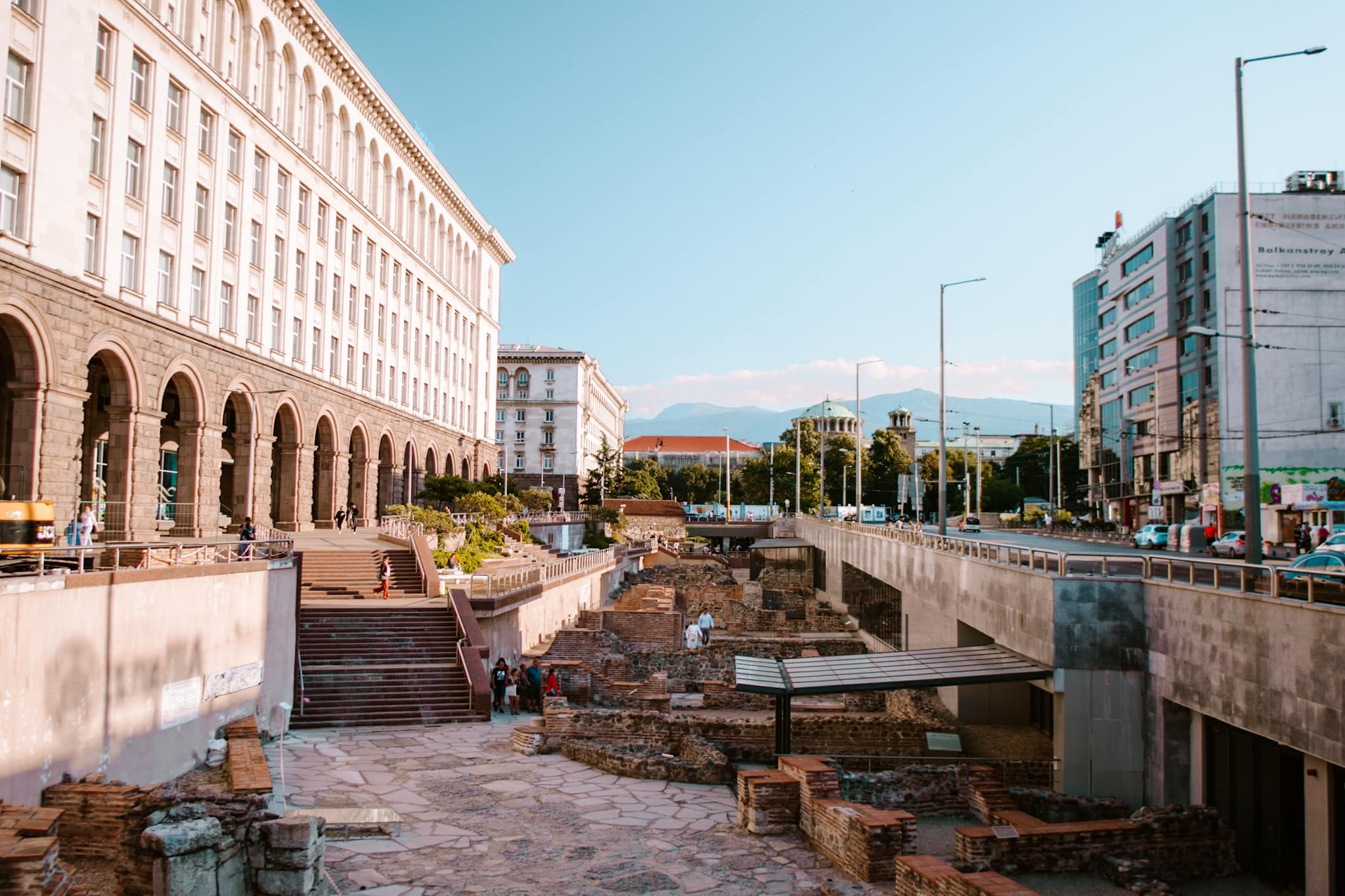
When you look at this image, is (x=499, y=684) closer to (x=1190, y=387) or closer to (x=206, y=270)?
(x=206, y=270)

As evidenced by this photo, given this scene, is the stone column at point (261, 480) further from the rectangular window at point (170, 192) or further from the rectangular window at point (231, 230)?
the rectangular window at point (170, 192)

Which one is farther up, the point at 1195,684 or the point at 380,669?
the point at 1195,684

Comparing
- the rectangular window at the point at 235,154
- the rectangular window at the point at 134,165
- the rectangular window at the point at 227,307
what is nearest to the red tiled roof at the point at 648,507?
the rectangular window at the point at 227,307

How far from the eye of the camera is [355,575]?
32031 mm

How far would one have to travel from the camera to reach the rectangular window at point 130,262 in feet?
103

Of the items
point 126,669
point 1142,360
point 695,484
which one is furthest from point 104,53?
point 695,484

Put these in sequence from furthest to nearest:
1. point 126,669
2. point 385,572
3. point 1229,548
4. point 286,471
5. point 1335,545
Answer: point 286,471, point 1229,548, point 385,572, point 1335,545, point 126,669

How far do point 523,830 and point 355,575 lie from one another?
1948 centimetres

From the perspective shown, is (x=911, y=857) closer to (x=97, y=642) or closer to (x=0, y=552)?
(x=97, y=642)

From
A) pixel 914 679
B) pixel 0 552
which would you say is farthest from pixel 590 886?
pixel 0 552

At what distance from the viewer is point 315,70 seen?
156 ft

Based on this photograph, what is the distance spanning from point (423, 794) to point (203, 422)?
24384 millimetres

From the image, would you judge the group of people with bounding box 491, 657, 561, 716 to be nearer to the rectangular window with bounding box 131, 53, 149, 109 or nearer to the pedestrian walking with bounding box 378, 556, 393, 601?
the pedestrian walking with bounding box 378, 556, 393, 601

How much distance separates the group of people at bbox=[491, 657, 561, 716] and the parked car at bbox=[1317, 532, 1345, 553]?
691 inches
